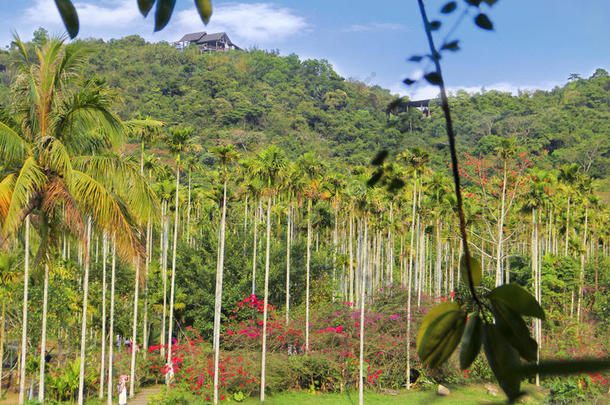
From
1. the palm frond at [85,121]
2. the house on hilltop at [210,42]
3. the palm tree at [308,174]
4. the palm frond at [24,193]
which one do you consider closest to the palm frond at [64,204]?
the palm frond at [24,193]

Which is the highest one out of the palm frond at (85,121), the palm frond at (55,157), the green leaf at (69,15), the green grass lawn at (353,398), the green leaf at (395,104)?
the palm frond at (85,121)

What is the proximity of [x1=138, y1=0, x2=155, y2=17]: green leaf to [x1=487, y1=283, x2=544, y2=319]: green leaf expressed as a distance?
600 mm

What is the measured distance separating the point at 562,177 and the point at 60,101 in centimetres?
2446

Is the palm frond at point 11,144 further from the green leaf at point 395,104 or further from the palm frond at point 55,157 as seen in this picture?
the green leaf at point 395,104

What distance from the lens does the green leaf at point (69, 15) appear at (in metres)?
0.75

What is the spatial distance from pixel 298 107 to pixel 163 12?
6645 centimetres

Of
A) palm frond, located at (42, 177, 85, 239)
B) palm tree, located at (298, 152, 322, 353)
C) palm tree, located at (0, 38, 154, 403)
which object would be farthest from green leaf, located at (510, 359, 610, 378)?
palm tree, located at (298, 152, 322, 353)

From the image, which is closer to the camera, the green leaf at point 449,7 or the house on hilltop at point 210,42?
the green leaf at point 449,7

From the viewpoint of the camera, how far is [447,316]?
0.71 metres

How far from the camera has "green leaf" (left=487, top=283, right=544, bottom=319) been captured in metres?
0.65

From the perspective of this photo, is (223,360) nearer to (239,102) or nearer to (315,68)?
(239,102)

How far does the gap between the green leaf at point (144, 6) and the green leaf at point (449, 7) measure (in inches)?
17.1

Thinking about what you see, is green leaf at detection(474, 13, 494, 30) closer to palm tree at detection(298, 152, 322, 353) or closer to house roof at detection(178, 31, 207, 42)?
palm tree at detection(298, 152, 322, 353)

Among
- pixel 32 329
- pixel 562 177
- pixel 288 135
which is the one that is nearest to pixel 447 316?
pixel 32 329
